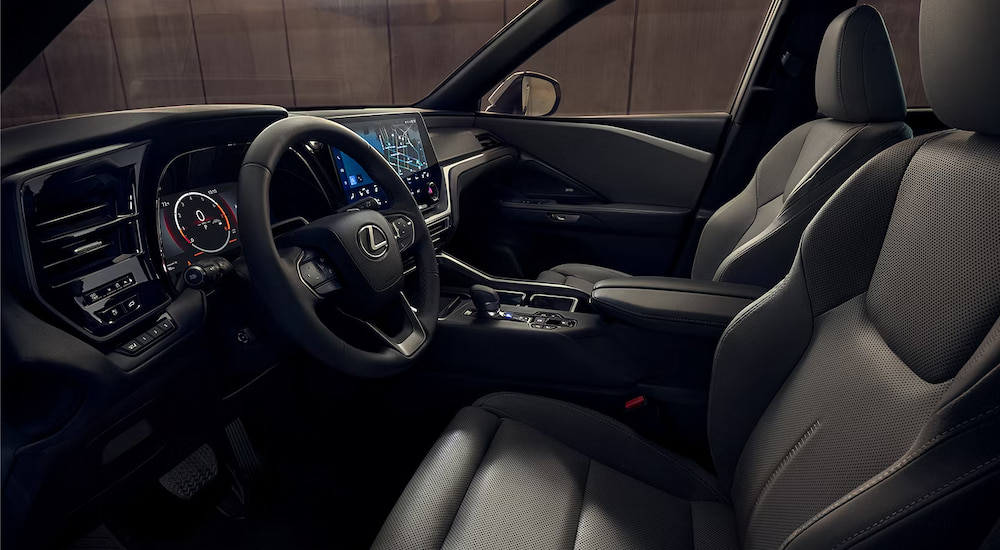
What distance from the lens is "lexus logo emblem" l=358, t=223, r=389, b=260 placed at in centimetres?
110

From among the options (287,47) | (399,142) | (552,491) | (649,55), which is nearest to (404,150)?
(399,142)

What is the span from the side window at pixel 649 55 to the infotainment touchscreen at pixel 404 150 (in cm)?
147

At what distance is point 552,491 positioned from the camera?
0.94 m

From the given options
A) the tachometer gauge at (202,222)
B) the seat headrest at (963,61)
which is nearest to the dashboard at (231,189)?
the tachometer gauge at (202,222)

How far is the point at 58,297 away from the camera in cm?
80

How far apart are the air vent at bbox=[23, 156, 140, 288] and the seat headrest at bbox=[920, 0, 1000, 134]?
114 cm

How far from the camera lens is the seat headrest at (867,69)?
1.33 metres

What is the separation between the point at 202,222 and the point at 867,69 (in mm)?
1467

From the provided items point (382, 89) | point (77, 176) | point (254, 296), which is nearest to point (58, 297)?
point (77, 176)

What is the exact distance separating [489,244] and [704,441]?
51.2 inches

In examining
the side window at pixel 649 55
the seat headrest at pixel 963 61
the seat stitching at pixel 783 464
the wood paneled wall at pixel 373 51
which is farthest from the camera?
the wood paneled wall at pixel 373 51

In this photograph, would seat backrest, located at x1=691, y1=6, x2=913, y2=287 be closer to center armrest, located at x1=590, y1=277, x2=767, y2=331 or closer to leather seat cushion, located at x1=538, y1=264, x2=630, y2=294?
center armrest, located at x1=590, y1=277, x2=767, y2=331

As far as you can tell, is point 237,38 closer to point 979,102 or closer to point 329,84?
point 329,84

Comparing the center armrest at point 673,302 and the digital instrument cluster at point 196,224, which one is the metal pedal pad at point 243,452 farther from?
the center armrest at point 673,302
